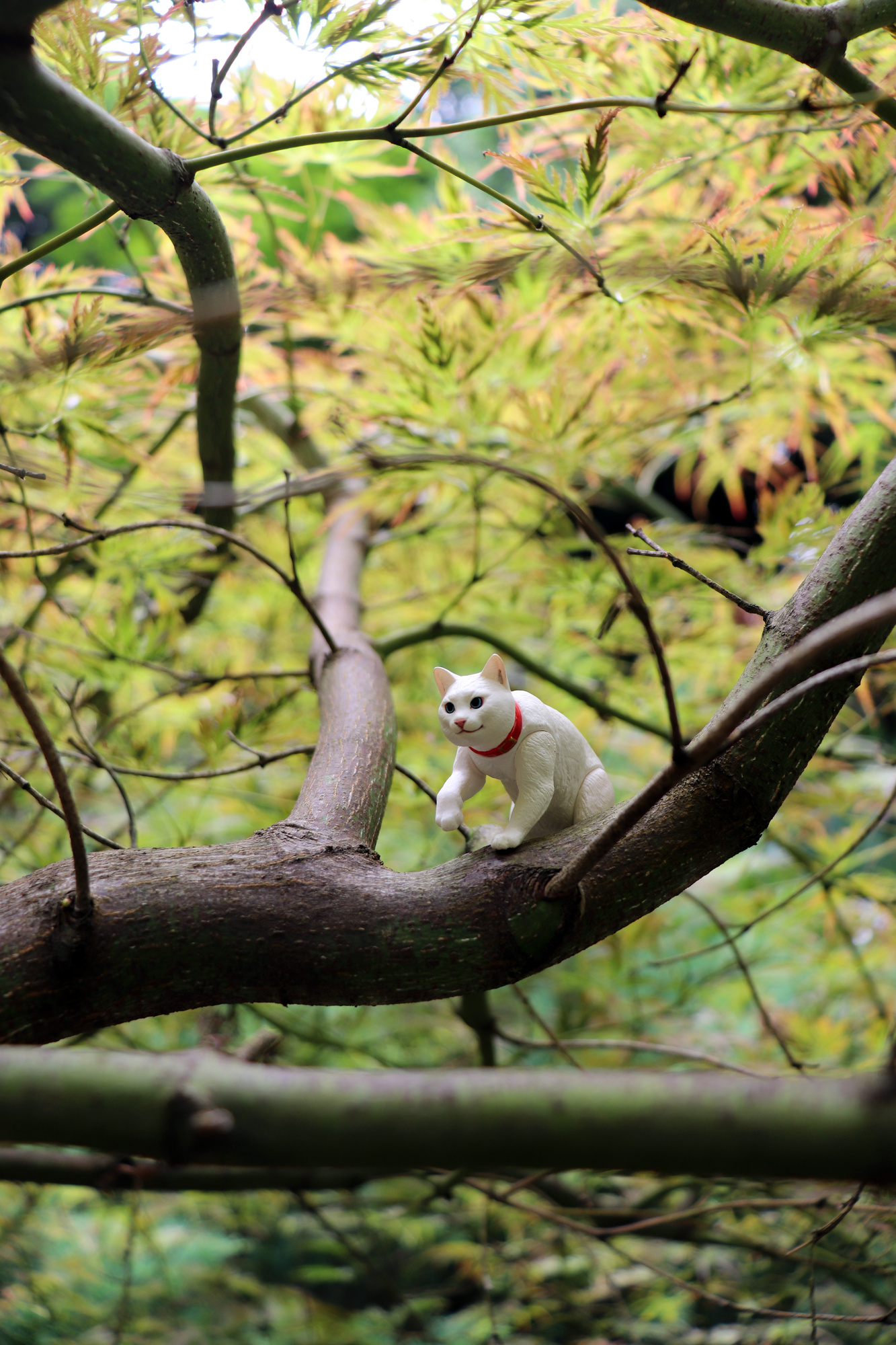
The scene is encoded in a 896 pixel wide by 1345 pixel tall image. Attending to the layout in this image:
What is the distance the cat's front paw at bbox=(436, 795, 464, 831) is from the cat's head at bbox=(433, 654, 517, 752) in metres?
0.05

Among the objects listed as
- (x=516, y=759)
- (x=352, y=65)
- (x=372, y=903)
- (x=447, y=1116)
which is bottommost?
(x=447, y=1116)

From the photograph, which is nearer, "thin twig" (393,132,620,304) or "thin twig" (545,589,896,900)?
"thin twig" (545,589,896,900)

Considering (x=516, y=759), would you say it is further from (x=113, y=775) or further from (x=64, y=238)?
(x=64, y=238)

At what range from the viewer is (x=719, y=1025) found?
2246mm

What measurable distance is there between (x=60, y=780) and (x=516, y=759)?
0.32 meters

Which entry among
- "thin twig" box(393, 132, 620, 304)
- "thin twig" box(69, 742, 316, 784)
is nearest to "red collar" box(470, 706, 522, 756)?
"thin twig" box(69, 742, 316, 784)

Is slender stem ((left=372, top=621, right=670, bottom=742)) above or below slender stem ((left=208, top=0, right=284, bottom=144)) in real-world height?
below

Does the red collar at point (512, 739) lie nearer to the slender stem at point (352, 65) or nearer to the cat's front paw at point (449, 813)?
the cat's front paw at point (449, 813)

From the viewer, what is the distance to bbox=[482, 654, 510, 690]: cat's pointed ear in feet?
2.10

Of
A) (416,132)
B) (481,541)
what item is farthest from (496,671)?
(481,541)

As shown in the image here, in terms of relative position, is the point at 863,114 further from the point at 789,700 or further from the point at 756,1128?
the point at 756,1128

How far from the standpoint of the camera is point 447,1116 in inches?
12.8

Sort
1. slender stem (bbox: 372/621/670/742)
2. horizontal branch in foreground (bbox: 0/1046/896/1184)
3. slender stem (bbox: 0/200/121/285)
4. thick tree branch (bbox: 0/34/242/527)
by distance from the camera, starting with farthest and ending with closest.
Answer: slender stem (bbox: 372/621/670/742), slender stem (bbox: 0/200/121/285), thick tree branch (bbox: 0/34/242/527), horizontal branch in foreground (bbox: 0/1046/896/1184)

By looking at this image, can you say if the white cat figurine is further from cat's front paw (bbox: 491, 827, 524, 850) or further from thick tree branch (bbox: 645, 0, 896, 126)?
thick tree branch (bbox: 645, 0, 896, 126)
